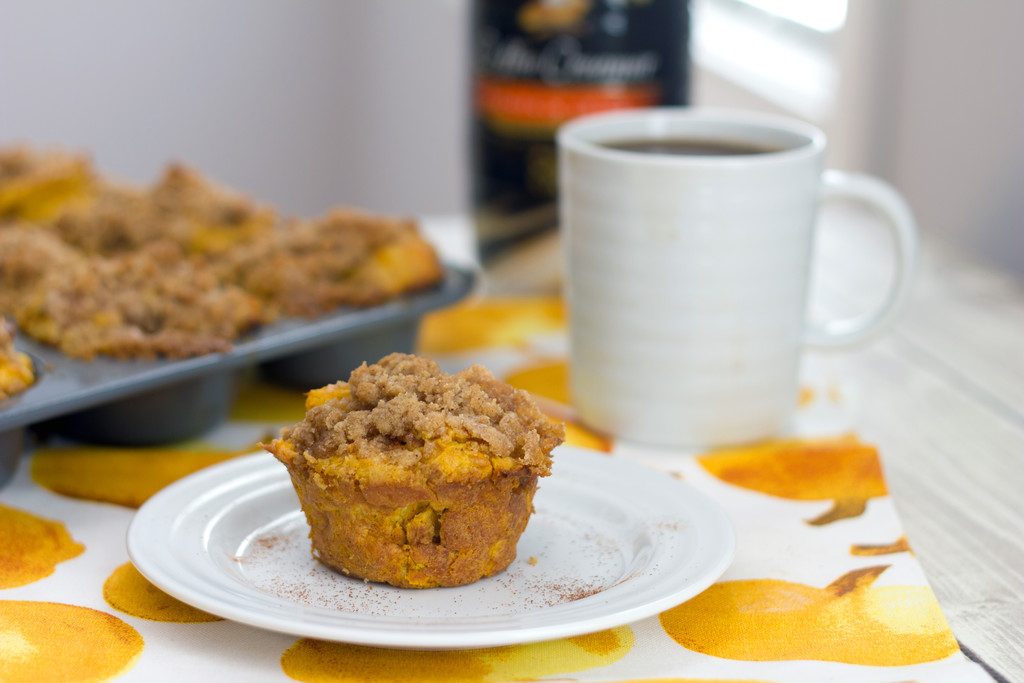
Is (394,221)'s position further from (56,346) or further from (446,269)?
(56,346)

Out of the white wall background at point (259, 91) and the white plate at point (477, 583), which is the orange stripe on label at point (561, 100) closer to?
the white plate at point (477, 583)

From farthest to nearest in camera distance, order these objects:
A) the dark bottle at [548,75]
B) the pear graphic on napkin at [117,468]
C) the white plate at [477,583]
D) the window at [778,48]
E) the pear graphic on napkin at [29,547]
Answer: the window at [778,48] → the dark bottle at [548,75] → the pear graphic on napkin at [117,468] → the pear graphic on napkin at [29,547] → the white plate at [477,583]

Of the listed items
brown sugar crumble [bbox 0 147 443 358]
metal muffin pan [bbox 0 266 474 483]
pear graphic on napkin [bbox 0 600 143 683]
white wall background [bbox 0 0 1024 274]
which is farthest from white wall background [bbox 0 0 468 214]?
pear graphic on napkin [bbox 0 600 143 683]

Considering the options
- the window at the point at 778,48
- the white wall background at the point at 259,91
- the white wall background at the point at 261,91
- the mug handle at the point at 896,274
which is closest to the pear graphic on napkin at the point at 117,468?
the mug handle at the point at 896,274

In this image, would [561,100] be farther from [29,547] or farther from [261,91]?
[261,91]

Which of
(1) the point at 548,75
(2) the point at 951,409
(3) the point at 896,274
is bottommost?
(2) the point at 951,409

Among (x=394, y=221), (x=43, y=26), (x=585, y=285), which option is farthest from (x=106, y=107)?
(x=585, y=285)

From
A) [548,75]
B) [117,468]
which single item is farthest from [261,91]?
[117,468]
